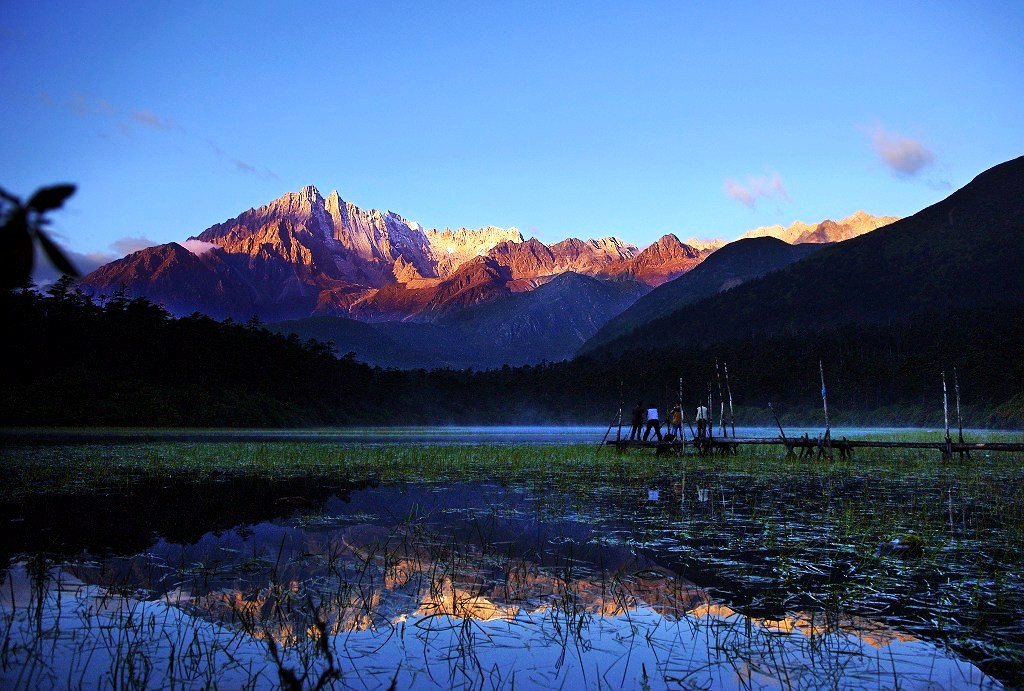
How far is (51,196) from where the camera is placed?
8.02 feet

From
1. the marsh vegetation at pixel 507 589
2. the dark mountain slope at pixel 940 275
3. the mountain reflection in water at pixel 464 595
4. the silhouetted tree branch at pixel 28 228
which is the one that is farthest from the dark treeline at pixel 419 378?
the silhouetted tree branch at pixel 28 228

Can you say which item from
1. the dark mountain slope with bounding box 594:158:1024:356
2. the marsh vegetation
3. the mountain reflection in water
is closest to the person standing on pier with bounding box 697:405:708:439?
the marsh vegetation

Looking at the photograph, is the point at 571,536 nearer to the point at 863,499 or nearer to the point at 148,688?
the point at 148,688

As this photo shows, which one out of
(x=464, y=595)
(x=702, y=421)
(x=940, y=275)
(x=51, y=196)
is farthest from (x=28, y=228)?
(x=940, y=275)

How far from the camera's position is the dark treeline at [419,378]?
88812 millimetres

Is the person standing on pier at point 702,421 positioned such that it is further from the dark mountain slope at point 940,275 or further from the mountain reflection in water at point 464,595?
the dark mountain slope at point 940,275

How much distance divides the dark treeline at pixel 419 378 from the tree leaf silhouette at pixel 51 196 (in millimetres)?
72331

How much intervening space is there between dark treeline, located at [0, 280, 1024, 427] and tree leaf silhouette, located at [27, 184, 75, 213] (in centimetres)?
7233

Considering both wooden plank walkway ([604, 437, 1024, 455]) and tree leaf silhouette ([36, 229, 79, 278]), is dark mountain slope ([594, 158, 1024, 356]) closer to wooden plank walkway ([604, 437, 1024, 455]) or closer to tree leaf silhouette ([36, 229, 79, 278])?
wooden plank walkway ([604, 437, 1024, 455])

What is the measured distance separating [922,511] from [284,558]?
43.3 feet

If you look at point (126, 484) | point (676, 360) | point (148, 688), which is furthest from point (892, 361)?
point (148, 688)

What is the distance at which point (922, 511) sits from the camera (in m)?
16.0

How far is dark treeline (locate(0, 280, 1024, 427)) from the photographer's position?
88.8 meters

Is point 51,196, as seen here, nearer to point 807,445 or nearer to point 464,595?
point 464,595
